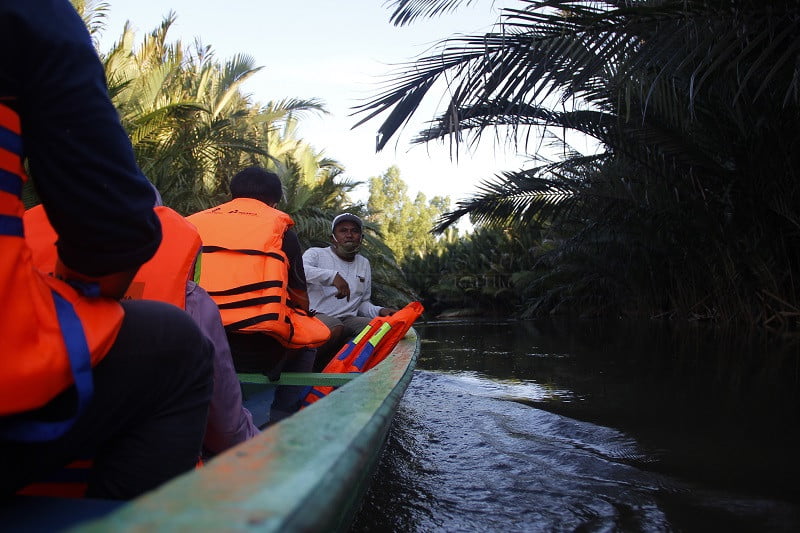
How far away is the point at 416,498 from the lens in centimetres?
274

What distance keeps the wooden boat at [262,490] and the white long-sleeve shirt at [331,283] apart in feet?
11.3

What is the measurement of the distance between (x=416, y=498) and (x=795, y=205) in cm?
790

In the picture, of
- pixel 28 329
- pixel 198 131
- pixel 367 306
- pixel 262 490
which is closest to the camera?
pixel 262 490

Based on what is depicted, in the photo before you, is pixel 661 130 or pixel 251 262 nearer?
pixel 251 262

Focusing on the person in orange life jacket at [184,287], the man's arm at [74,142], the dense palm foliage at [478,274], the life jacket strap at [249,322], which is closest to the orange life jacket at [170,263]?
the person in orange life jacket at [184,287]

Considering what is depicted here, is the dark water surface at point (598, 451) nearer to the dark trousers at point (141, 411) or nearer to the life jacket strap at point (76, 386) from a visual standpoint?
the dark trousers at point (141, 411)

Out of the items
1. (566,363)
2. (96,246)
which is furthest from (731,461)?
(566,363)

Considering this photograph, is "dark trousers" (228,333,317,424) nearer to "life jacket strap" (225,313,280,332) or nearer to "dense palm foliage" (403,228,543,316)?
"life jacket strap" (225,313,280,332)

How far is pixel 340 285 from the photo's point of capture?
4578 millimetres

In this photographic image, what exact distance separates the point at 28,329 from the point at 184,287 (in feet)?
2.38

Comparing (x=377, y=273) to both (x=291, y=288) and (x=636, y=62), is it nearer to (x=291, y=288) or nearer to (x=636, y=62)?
(x=636, y=62)

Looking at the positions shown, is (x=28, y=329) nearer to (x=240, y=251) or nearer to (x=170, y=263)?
(x=170, y=263)

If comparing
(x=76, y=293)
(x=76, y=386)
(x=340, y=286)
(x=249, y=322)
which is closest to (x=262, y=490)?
(x=76, y=386)

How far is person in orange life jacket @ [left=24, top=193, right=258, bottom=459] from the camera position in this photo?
137 centimetres
